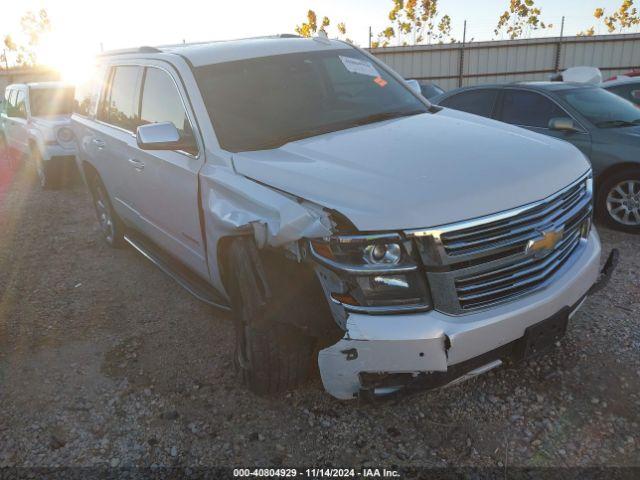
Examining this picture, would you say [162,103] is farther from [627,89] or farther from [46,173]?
[627,89]

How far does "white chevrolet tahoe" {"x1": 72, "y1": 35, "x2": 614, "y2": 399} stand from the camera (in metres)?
2.21

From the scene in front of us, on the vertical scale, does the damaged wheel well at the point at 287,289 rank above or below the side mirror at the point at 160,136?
below

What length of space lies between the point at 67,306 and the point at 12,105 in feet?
26.3

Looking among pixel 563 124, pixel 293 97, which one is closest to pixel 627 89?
pixel 563 124

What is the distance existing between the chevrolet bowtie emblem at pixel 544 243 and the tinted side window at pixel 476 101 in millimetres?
4165

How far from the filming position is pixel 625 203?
536 centimetres

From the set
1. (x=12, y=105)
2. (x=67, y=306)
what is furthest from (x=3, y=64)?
(x=67, y=306)

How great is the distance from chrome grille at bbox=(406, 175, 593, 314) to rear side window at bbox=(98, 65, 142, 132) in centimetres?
282

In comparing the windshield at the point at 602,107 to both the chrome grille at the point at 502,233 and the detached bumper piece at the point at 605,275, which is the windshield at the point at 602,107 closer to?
the detached bumper piece at the point at 605,275

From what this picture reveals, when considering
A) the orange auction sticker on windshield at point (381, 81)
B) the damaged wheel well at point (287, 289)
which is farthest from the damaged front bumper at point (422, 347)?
the orange auction sticker on windshield at point (381, 81)

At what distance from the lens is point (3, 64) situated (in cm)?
2495

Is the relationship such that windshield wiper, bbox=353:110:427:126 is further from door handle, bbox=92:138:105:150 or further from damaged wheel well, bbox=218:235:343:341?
door handle, bbox=92:138:105:150

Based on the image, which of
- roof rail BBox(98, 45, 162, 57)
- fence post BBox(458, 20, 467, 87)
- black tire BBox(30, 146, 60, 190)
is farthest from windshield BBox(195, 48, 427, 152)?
fence post BBox(458, 20, 467, 87)

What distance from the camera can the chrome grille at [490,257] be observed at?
86.0 inches
